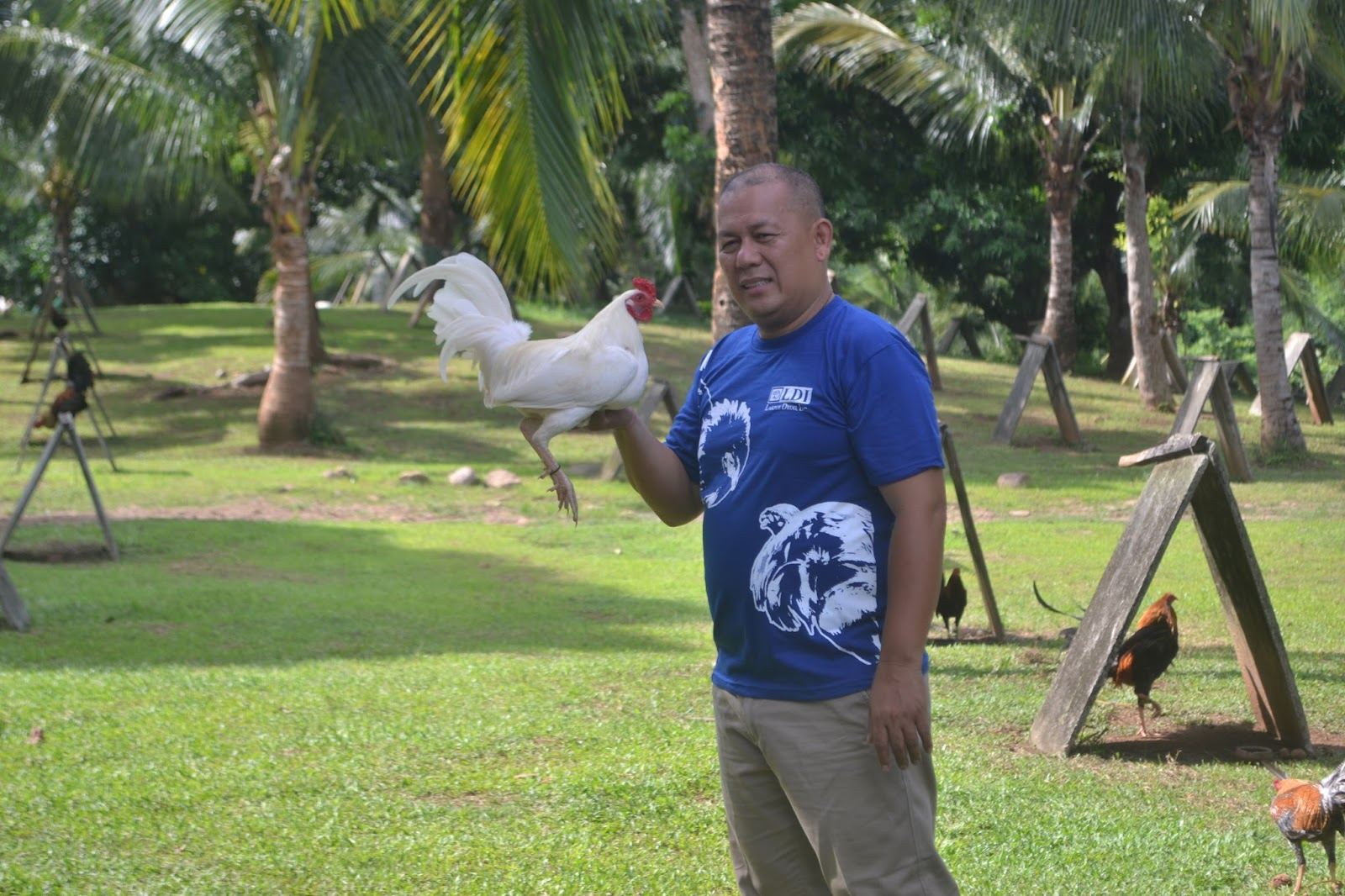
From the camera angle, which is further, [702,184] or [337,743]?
[702,184]

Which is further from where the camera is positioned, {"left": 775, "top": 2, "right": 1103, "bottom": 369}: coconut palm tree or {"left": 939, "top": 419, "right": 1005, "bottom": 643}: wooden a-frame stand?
{"left": 775, "top": 2, "right": 1103, "bottom": 369}: coconut palm tree

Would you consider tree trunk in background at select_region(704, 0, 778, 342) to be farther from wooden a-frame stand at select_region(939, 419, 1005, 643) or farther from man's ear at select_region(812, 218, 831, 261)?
man's ear at select_region(812, 218, 831, 261)

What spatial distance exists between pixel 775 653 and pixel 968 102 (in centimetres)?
1903

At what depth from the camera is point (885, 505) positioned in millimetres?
2652

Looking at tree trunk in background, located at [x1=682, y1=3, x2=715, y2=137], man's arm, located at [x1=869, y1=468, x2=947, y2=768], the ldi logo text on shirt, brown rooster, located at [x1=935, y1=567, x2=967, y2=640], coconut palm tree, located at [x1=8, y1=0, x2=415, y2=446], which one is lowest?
brown rooster, located at [x1=935, y1=567, x2=967, y2=640]

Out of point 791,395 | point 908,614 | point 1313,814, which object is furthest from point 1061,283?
point 908,614

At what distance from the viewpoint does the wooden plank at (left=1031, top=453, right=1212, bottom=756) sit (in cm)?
516

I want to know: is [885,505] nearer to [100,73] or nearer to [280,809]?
[280,809]

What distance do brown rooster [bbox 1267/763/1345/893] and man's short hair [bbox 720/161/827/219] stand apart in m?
2.43

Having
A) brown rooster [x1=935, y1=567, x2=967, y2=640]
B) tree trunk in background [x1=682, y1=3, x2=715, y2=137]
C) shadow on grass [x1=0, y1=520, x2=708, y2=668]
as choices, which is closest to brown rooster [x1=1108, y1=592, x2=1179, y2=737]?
brown rooster [x1=935, y1=567, x2=967, y2=640]

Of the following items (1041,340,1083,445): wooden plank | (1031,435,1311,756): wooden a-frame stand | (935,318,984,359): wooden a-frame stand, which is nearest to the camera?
(1031,435,1311,756): wooden a-frame stand

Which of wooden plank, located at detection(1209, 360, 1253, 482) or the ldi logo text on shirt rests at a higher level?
the ldi logo text on shirt

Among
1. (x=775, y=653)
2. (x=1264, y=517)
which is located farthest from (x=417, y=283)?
(x=1264, y=517)

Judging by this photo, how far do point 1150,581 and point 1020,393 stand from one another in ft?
39.1
